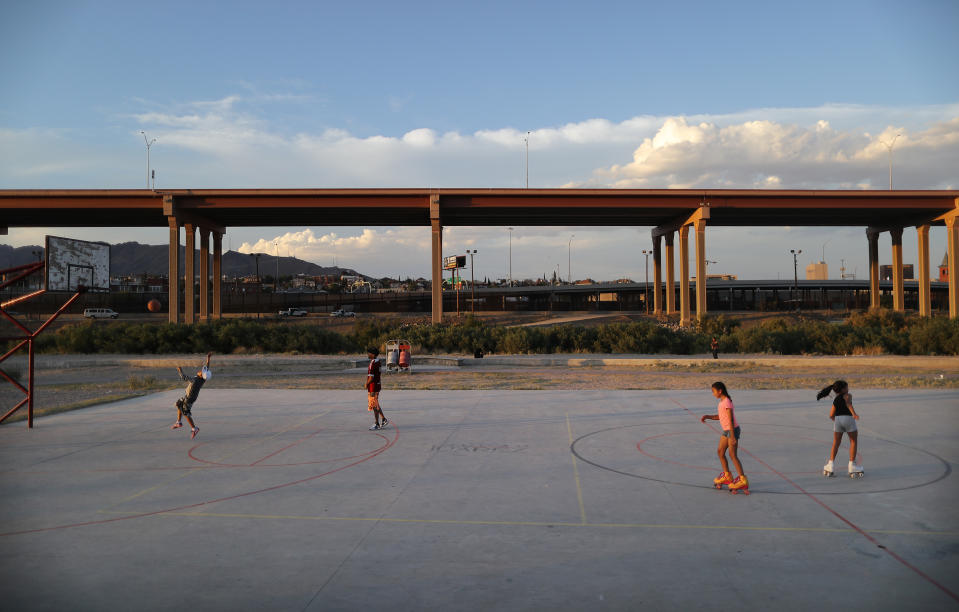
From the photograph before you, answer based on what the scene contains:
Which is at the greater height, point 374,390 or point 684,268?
point 684,268

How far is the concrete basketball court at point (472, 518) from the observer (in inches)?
222

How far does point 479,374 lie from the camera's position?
85.3 feet

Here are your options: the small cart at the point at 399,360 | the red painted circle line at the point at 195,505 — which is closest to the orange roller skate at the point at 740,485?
the red painted circle line at the point at 195,505

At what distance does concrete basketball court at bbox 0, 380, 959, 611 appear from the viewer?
564cm

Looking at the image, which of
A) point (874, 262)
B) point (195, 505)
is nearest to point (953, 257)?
point (874, 262)

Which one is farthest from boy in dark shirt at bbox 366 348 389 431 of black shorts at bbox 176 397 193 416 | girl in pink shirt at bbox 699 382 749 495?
girl in pink shirt at bbox 699 382 749 495

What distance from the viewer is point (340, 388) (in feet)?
71.1

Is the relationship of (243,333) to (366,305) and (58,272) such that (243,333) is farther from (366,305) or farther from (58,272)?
(366,305)

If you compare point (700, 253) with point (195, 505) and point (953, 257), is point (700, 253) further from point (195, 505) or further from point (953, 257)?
point (195, 505)

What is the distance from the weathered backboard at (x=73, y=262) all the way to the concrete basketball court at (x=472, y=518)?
6363mm

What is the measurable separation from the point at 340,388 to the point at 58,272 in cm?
964

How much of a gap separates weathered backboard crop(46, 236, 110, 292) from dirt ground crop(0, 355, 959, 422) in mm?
3756

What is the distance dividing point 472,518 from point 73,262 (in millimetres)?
19230

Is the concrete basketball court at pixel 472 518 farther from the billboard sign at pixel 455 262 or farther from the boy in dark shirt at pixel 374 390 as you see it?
the billboard sign at pixel 455 262
